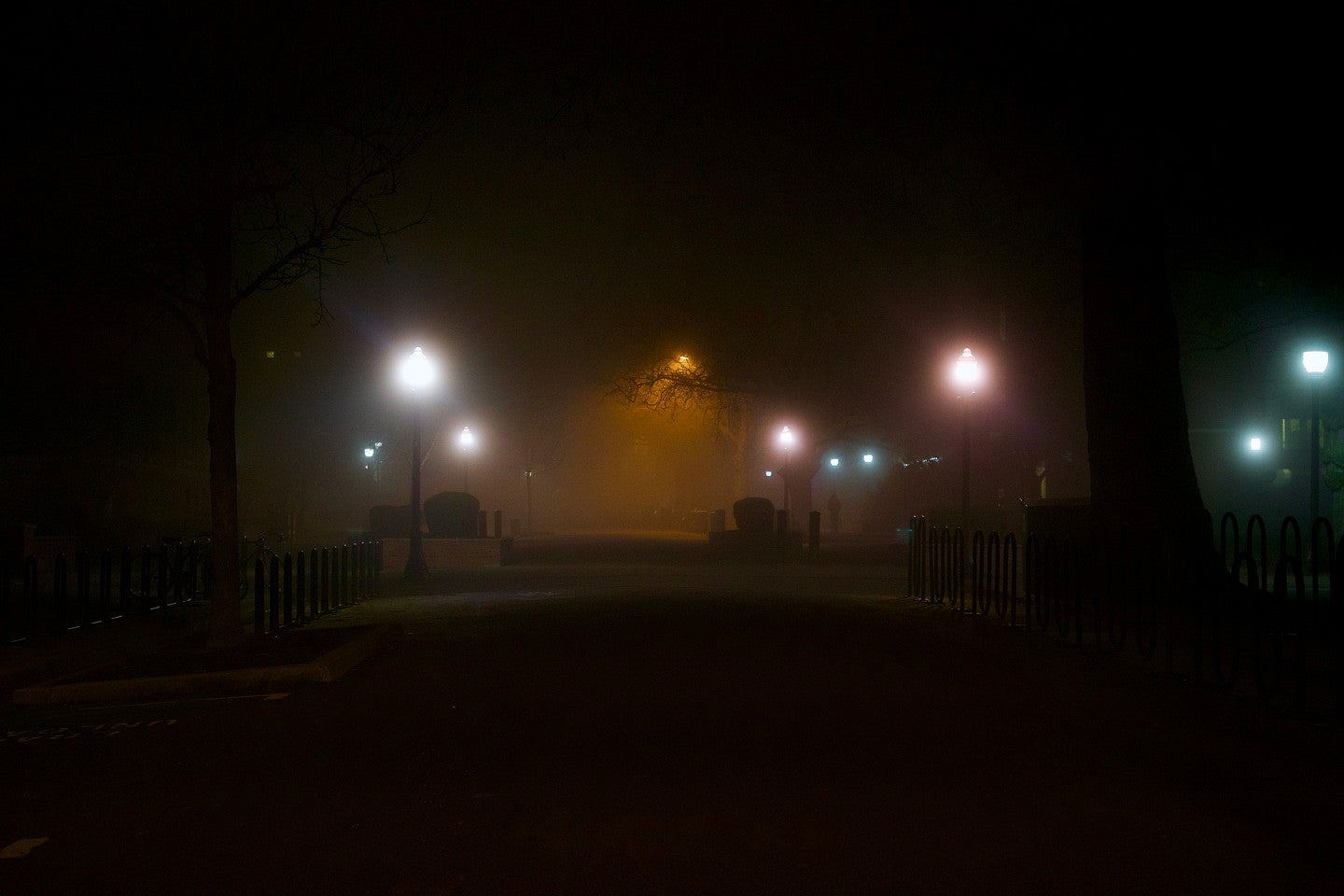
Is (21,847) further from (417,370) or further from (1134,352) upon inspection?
(417,370)

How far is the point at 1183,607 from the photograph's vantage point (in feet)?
49.6

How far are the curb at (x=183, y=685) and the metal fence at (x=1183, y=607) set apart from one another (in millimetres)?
7540

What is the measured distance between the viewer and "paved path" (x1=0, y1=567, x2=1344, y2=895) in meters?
5.22

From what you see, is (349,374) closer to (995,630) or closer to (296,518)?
(296,518)

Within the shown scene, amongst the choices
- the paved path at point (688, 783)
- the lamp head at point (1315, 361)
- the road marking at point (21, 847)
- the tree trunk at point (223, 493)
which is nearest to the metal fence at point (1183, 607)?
the paved path at point (688, 783)

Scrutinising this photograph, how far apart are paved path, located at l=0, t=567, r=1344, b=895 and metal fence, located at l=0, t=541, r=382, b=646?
4217 millimetres

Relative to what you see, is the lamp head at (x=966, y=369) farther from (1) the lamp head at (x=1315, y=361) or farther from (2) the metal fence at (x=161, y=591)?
(2) the metal fence at (x=161, y=591)

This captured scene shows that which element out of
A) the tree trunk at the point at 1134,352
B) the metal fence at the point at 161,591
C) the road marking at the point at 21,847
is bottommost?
the road marking at the point at 21,847

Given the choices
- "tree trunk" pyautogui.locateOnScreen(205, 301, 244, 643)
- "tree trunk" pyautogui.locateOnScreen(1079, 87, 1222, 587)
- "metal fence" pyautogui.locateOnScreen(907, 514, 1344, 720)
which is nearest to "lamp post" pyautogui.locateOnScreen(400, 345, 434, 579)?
"metal fence" pyautogui.locateOnScreen(907, 514, 1344, 720)

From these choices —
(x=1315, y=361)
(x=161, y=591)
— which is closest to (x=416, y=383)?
(x=161, y=591)

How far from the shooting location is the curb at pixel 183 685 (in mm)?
10422

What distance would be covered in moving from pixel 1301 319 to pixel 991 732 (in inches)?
578

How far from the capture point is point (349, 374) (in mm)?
54969

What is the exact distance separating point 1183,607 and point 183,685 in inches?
459
